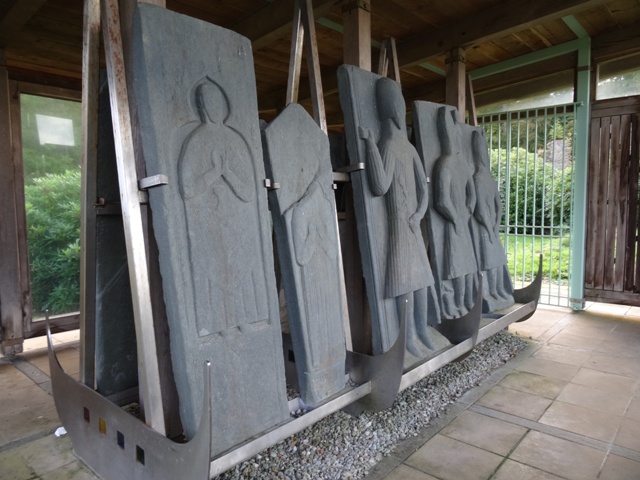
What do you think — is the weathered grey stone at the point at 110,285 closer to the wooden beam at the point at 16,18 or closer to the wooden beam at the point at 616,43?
the wooden beam at the point at 16,18

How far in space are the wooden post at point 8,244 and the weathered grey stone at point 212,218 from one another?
2.90 m

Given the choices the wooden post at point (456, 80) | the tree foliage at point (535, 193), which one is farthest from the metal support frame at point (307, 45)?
the tree foliage at point (535, 193)

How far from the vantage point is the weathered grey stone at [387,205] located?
8.73 feet

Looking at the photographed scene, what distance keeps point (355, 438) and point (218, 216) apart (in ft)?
4.71

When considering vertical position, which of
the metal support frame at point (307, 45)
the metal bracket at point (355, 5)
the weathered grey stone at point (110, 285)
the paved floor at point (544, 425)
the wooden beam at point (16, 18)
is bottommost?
the paved floor at point (544, 425)

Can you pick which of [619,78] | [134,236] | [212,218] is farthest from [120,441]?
[619,78]

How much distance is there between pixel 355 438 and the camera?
2.38m

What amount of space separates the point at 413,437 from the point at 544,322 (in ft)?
10.0

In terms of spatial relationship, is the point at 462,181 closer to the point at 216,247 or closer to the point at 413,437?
the point at 413,437

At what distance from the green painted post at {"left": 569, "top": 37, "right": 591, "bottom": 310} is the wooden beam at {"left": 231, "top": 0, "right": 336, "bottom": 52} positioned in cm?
336

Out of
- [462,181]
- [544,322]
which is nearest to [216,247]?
[462,181]

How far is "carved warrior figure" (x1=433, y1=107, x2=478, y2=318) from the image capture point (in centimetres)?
338

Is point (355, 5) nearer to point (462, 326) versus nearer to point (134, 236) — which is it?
point (134, 236)

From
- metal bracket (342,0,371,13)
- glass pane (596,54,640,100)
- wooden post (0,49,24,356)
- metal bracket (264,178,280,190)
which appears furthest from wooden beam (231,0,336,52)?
glass pane (596,54,640,100)
